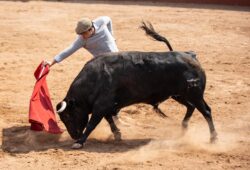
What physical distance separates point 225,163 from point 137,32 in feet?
27.9

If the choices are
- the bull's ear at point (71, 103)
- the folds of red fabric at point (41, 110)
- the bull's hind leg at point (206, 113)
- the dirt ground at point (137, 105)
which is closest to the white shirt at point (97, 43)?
the folds of red fabric at point (41, 110)

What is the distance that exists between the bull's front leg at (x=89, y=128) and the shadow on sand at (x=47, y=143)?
88 millimetres

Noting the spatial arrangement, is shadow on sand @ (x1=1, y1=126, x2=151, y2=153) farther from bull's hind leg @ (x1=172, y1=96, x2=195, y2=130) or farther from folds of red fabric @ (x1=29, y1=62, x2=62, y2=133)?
bull's hind leg @ (x1=172, y1=96, x2=195, y2=130)

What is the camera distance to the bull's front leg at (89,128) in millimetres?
6941

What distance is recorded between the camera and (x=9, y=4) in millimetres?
18562

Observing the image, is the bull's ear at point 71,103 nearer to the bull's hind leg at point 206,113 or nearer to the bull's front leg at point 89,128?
the bull's front leg at point 89,128

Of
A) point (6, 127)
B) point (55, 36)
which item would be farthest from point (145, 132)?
point (55, 36)

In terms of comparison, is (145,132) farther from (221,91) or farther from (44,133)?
(221,91)

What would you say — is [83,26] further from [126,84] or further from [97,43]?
[126,84]

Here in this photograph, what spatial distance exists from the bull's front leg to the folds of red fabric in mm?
474

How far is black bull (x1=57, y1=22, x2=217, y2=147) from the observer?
697 cm

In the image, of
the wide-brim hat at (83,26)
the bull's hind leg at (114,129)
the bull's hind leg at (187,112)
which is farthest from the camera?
the bull's hind leg at (187,112)

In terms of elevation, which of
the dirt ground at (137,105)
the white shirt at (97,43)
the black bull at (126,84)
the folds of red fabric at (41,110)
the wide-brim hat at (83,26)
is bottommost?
the dirt ground at (137,105)

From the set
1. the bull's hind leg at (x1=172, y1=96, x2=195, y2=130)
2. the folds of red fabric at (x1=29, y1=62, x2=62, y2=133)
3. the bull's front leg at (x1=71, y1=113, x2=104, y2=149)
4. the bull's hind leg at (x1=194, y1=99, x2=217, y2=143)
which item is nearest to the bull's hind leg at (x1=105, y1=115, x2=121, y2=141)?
the bull's front leg at (x1=71, y1=113, x2=104, y2=149)
